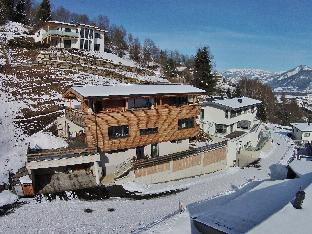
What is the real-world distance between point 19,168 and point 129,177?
10.1 meters

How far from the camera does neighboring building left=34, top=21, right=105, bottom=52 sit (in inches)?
3169

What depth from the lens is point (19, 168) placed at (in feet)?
107

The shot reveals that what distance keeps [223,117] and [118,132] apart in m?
24.6

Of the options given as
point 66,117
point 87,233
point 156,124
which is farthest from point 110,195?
point 66,117

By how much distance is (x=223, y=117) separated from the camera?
182 feet

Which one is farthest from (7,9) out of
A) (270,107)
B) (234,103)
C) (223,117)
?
(270,107)

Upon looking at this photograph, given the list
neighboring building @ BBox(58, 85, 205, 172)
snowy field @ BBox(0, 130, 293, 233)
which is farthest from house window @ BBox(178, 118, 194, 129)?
snowy field @ BBox(0, 130, 293, 233)

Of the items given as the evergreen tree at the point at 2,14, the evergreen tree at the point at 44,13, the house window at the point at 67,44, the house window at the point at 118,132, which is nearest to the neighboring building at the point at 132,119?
the house window at the point at 118,132

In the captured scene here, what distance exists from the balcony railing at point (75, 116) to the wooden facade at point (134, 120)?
98 cm

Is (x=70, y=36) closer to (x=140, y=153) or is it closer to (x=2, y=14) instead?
(x=2, y=14)

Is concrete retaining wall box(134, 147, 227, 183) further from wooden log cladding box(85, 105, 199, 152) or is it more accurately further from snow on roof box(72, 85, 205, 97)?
snow on roof box(72, 85, 205, 97)

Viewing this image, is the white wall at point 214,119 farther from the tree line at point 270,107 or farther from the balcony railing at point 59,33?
the tree line at point 270,107

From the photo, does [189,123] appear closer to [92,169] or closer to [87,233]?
[92,169]

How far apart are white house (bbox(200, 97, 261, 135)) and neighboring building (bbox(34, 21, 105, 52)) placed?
40538 mm
